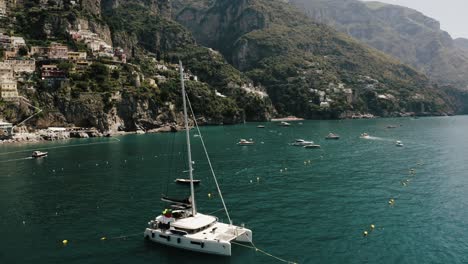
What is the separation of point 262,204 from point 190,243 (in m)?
19.6

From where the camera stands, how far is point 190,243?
4022 cm

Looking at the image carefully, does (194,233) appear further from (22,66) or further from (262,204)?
(22,66)

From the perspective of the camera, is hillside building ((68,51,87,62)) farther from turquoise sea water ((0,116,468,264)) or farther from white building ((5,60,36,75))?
turquoise sea water ((0,116,468,264))

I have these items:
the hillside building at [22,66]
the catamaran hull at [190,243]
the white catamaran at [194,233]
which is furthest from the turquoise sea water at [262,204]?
the hillside building at [22,66]

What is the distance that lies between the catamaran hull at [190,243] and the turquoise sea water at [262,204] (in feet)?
2.44

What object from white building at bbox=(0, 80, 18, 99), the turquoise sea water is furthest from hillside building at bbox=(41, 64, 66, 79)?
the turquoise sea water

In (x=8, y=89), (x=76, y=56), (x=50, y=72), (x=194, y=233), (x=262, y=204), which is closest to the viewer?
(x=194, y=233)

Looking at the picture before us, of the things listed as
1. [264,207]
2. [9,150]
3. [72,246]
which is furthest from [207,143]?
[72,246]

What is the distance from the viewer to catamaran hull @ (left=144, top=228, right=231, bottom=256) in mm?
38781

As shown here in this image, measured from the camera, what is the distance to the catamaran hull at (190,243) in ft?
127

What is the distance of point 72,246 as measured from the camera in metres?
42.6

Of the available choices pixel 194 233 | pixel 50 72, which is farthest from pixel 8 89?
pixel 194 233

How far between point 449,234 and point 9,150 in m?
120

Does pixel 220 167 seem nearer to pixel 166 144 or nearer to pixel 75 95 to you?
pixel 166 144
